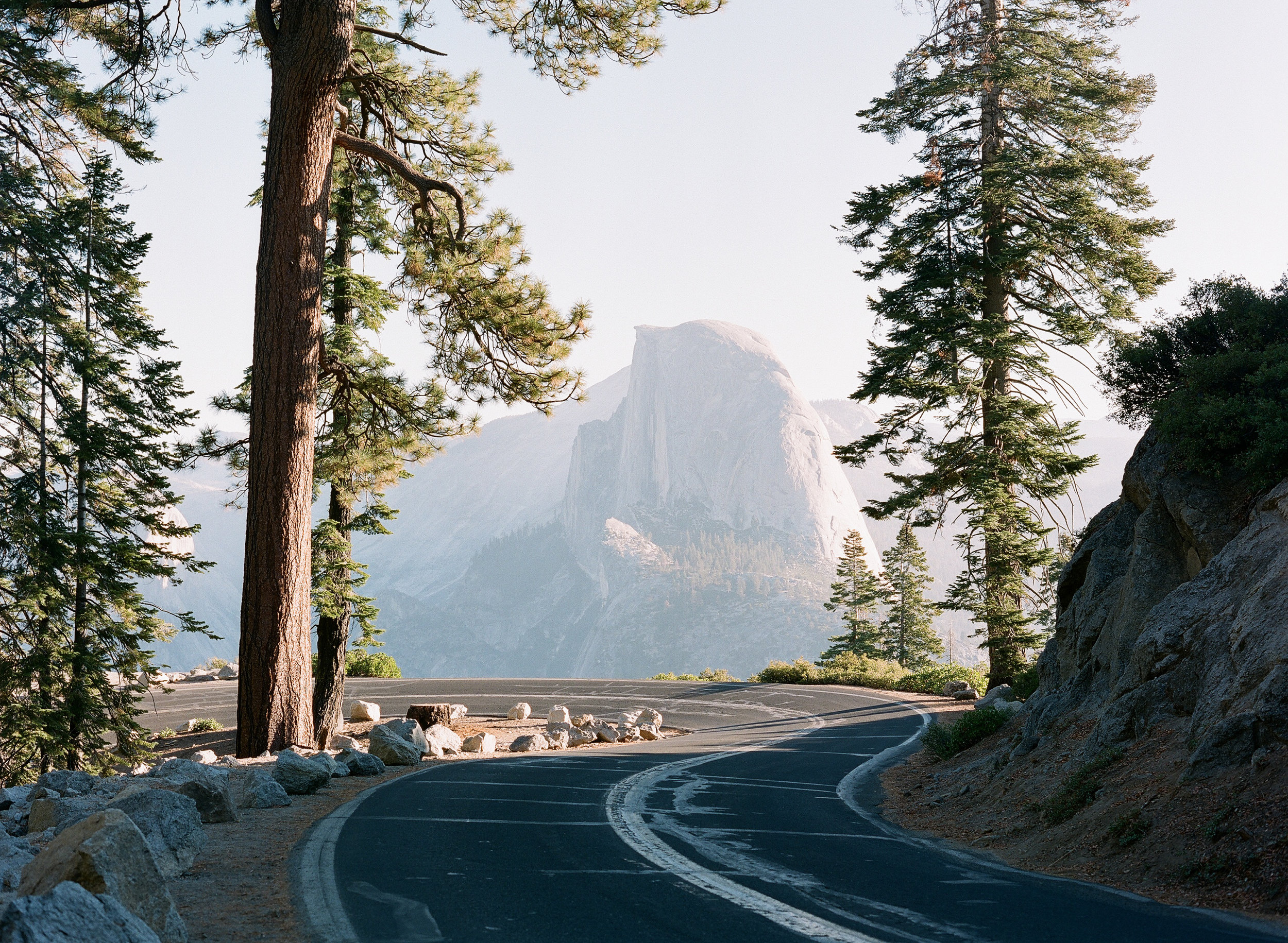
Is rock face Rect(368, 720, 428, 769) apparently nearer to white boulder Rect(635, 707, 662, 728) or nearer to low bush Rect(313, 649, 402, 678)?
white boulder Rect(635, 707, 662, 728)

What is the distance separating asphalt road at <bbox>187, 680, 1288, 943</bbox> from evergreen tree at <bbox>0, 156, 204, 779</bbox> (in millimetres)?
8296

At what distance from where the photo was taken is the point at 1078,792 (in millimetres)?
7375

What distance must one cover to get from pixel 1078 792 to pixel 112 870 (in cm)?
697

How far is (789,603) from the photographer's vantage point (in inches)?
7584

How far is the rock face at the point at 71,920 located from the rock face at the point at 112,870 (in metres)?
0.37

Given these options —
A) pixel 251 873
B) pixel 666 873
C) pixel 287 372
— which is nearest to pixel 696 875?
pixel 666 873

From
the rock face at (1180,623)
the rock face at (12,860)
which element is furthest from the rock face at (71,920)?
the rock face at (1180,623)

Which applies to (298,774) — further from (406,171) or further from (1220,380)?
(1220,380)

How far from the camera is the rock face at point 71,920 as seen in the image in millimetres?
3143

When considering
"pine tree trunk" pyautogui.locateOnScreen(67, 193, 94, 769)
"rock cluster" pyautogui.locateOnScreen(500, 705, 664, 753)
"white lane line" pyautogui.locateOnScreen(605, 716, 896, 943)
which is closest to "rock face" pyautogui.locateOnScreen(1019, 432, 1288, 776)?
"white lane line" pyautogui.locateOnScreen(605, 716, 896, 943)

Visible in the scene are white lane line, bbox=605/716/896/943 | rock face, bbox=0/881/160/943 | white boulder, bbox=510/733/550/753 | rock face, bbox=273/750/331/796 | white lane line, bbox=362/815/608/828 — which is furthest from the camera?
white boulder, bbox=510/733/550/753

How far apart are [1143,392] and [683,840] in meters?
7.70

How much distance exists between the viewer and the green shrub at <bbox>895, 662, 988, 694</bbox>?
27141 millimetres

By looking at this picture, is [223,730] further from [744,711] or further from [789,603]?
[789,603]
